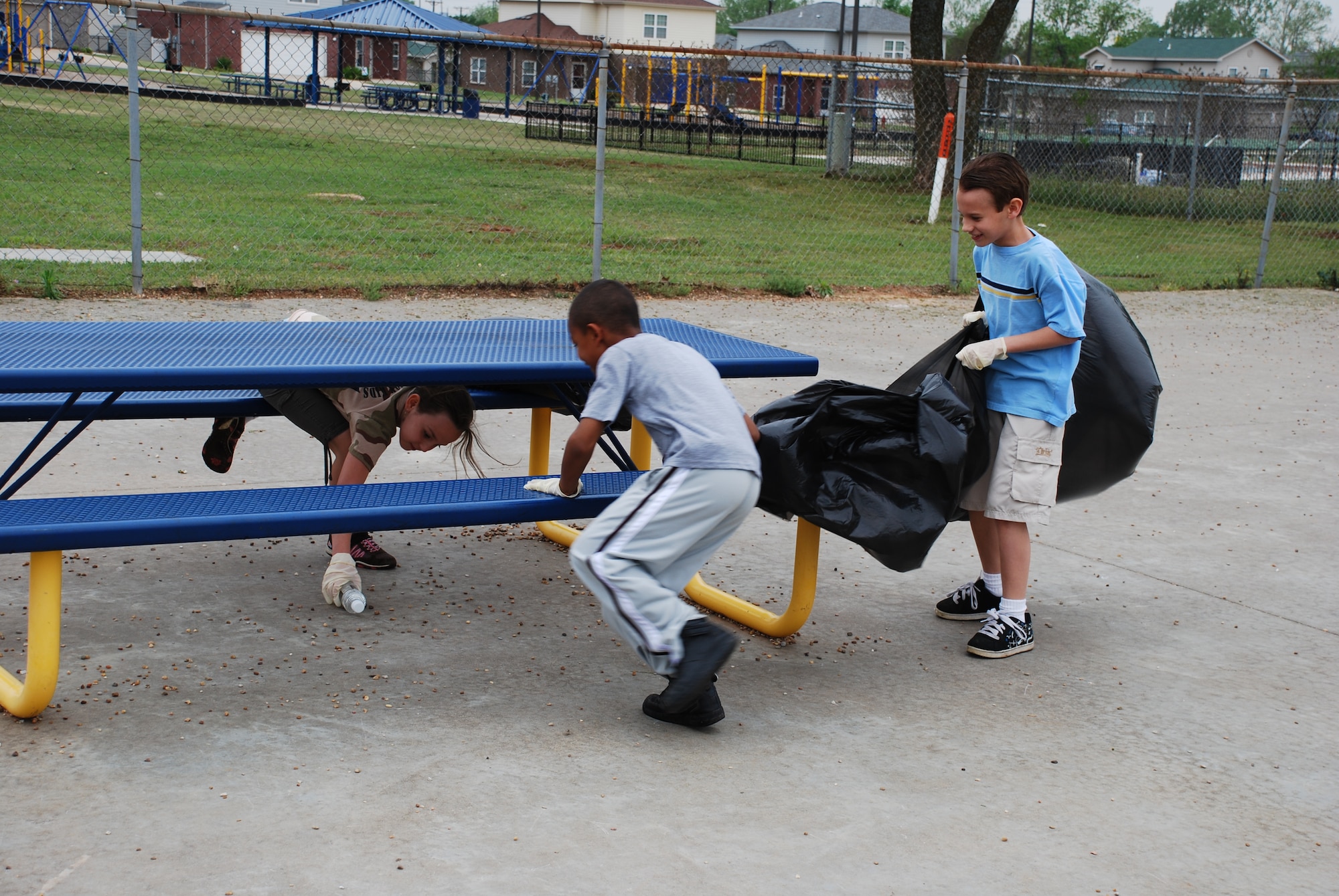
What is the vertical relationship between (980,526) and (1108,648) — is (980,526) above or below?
above

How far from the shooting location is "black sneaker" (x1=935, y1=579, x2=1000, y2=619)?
421cm

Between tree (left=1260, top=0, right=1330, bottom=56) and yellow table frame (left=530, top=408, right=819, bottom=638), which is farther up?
tree (left=1260, top=0, right=1330, bottom=56)

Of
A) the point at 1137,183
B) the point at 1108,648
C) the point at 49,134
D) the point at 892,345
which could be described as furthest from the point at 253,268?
the point at 1137,183

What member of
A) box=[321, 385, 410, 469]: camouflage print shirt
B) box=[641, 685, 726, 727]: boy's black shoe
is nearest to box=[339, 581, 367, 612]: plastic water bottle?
box=[321, 385, 410, 469]: camouflage print shirt

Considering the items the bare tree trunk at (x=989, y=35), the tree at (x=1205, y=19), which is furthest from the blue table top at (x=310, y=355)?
the tree at (x=1205, y=19)

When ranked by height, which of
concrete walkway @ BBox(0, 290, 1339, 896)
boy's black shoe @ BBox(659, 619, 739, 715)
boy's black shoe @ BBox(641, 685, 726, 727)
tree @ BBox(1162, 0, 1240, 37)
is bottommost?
concrete walkway @ BBox(0, 290, 1339, 896)

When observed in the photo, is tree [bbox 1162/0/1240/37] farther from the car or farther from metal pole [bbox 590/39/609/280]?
metal pole [bbox 590/39/609/280]

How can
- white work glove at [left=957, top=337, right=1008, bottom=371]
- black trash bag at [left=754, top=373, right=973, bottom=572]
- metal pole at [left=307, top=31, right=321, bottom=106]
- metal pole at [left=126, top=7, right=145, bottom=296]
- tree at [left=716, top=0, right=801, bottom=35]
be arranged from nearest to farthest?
black trash bag at [left=754, top=373, right=973, bottom=572] → white work glove at [left=957, top=337, right=1008, bottom=371] → metal pole at [left=126, top=7, right=145, bottom=296] → metal pole at [left=307, top=31, right=321, bottom=106] → tree at [left=716, top=0, right=801, bottom=35]

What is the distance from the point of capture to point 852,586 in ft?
14.8

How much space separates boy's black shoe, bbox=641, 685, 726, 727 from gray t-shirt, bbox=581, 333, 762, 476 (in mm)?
604

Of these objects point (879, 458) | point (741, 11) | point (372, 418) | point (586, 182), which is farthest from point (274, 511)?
point (741, 11)

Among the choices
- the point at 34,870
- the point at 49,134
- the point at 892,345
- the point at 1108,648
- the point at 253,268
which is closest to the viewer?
the point at 34,870

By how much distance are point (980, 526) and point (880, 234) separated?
1232 centimetres

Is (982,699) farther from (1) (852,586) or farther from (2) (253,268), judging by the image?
(2) (253,268)
